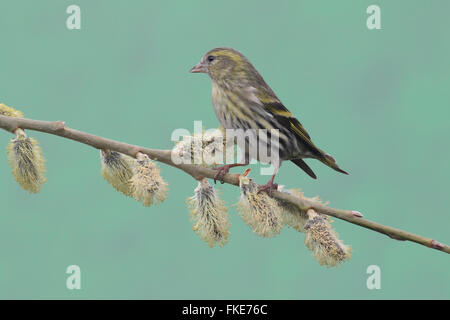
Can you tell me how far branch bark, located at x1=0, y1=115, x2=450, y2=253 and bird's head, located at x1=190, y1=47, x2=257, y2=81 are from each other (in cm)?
102

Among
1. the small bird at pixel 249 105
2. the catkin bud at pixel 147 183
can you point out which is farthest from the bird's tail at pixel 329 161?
the catkin bud at pixel 147 183

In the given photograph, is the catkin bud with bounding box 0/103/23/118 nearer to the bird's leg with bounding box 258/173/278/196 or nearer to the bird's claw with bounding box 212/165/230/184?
the bird's claw with bounding box 212/165/230/184

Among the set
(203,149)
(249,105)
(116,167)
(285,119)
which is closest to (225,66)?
(249,105)

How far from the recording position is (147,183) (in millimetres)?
3150

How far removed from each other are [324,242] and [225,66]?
1590 mm

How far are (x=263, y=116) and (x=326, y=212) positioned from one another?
1010 millimetres

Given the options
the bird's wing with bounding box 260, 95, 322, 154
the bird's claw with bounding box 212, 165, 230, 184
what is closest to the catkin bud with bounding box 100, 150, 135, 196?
the bird's claw with bounding box 212, 165, 230, 184

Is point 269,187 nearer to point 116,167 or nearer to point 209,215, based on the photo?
point 209,215

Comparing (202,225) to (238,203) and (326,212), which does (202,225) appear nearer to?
(238,203)

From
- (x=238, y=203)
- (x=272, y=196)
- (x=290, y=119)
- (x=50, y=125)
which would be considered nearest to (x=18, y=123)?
(x=50, y=125)

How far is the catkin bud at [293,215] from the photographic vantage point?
11.2 ft

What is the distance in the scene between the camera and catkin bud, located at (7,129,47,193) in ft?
11.1

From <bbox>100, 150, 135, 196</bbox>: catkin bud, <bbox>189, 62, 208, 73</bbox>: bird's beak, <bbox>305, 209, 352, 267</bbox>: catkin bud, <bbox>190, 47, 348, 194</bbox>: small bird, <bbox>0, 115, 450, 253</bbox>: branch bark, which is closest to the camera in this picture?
<bbox>0, 115, 450, 253</bbox>: branch bark

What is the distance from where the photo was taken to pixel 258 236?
3307mm
